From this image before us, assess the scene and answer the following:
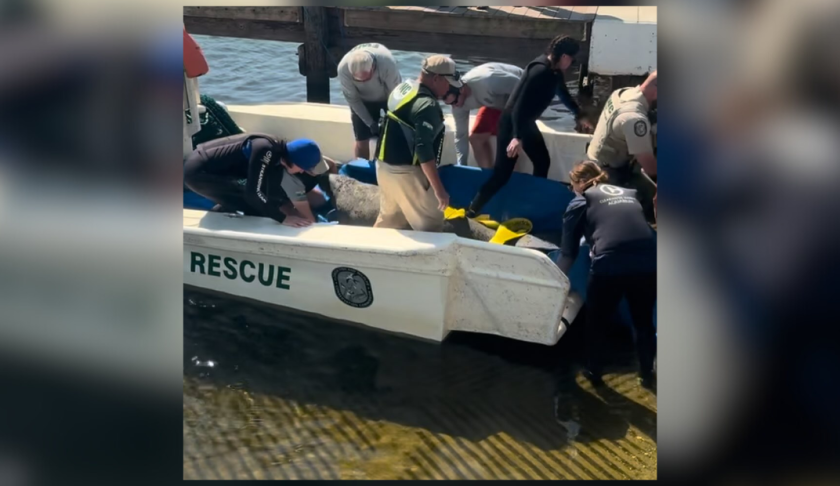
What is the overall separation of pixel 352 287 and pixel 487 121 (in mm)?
1750

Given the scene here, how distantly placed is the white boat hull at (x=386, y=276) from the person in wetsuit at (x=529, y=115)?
971mm

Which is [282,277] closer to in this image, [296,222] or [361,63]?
[296,222]

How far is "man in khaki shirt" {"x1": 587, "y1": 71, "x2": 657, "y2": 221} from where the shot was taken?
4.15 m

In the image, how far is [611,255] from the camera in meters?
3.59

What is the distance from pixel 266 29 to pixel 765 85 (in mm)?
8038

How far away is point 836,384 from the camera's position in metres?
1.74

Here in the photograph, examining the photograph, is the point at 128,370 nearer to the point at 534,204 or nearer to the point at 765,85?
the point at 765,85

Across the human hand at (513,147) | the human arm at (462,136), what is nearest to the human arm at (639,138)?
the human hand at (513,147)

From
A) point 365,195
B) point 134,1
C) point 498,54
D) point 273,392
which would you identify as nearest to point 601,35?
point 498,54

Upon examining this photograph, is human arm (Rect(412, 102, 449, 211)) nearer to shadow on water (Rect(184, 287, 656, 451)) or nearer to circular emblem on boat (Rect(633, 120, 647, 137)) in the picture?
shadow on water (Rect(184, 287, 656, 451))

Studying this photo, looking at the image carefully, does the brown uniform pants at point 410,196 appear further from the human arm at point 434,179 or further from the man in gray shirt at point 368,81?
the man in gray shirt at point 368,81

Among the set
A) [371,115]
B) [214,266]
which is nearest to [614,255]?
[214,266]

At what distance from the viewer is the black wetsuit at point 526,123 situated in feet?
14.7

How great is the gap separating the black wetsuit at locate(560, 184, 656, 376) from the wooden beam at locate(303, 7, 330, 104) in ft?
19.0
